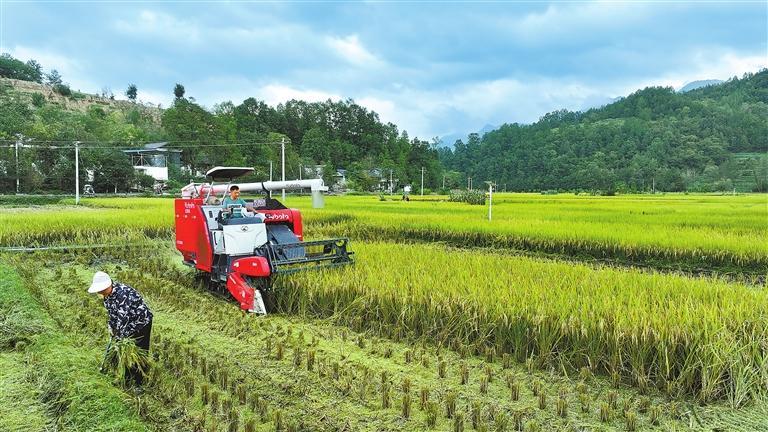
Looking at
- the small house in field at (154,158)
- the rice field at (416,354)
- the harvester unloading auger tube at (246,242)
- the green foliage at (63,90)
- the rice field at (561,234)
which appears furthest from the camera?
the green foliage at (63,90)

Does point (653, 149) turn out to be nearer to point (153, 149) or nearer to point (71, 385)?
point (153, 149)

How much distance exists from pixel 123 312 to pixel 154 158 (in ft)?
169

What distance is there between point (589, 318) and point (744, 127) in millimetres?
98173

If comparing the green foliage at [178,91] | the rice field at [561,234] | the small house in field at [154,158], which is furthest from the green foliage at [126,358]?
the green foliage at [178,91]

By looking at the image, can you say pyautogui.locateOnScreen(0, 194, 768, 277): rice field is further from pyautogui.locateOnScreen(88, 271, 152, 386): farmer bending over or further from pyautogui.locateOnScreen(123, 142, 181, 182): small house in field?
pyautogui.locateOnScreen(123, 142, 181, 182): small house in field

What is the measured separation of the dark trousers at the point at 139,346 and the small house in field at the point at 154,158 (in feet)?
159

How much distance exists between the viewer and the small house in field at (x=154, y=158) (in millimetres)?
48844

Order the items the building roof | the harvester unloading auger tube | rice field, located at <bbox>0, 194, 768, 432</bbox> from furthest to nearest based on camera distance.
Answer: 1. the building roof
2. the harvester unloading auger tube
3. rice field, located at <bbox>0, 194, 768, 432</bbox>

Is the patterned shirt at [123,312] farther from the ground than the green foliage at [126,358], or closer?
farther from the ground

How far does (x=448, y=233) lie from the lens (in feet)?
48.0

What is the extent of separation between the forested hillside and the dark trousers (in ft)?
192

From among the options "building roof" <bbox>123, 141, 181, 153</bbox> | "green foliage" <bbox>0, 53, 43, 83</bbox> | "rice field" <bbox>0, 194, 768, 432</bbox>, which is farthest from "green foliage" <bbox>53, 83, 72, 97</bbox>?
"rice field" <bbox>0, 194, 768, 432</bbox>

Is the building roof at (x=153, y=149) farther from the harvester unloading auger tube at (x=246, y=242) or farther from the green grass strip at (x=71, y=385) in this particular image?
the green grass strip at (x=71, y=385)

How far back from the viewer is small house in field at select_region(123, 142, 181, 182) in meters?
48.8
